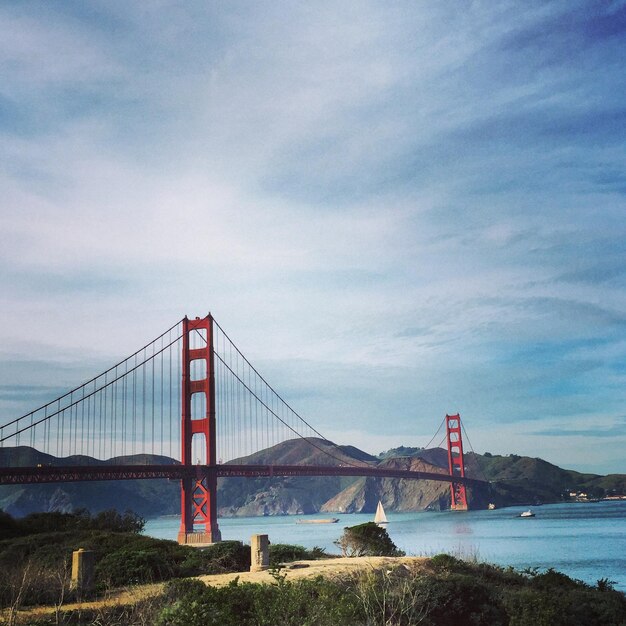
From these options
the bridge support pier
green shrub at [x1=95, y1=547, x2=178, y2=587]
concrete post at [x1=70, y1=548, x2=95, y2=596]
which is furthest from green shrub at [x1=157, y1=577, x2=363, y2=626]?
the bridge support pier

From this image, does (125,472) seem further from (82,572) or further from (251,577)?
(82,572)

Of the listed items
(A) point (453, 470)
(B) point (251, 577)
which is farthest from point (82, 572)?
(A) point (453, 470)

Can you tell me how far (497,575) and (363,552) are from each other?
5.81 meters

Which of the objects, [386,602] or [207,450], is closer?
[386,602]

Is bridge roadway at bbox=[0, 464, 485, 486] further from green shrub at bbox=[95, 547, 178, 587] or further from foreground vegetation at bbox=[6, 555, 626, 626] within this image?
foreground vegetation at bbox=[6, 555, 626, 626]

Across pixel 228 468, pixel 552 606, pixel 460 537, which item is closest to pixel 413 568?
pixel 552 606

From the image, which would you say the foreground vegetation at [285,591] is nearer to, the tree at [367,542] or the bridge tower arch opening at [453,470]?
the tree at [367,542]

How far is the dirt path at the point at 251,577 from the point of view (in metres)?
19.1

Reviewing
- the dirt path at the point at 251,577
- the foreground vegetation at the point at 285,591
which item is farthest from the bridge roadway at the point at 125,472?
the dirt path at the point at 251,577

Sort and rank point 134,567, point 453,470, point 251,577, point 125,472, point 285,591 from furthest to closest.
Result: point 453,470
point 125,472
point 134,567
point 251,577
point 285,591

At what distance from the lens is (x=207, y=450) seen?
235 feet

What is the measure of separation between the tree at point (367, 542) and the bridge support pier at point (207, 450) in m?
34.1

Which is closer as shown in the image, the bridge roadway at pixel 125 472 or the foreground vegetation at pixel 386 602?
the foreground vegetation at pixel 386 602

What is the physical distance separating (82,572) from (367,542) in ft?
45.9
